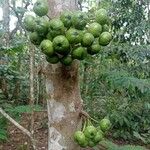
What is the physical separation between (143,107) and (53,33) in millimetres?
5140

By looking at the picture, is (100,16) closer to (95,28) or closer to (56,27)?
(95,28)

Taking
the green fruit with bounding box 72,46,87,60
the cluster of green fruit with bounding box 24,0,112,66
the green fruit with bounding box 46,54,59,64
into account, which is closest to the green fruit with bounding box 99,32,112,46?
the cluster of green fruit with bounding box 24,0,112,66

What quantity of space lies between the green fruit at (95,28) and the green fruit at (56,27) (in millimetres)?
116

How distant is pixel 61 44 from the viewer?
140cm

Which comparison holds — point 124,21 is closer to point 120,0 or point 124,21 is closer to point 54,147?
point 120,0

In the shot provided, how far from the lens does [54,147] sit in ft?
5.18

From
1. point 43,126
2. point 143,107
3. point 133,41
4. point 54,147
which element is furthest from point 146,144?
point 54,147

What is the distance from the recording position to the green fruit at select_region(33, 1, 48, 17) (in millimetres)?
1450

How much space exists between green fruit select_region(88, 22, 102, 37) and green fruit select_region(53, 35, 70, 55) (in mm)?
122

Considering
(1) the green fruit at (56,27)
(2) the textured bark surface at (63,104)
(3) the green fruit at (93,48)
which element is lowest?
(2) the textured bark surface at (63,104)

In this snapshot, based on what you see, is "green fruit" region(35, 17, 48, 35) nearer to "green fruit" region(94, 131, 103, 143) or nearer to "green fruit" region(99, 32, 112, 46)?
"green fruit" region(99, 32, 112, 46)

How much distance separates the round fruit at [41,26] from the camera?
1.44 meters

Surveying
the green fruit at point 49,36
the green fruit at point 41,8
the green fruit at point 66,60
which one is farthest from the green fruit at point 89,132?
the green fruit at point 41,8

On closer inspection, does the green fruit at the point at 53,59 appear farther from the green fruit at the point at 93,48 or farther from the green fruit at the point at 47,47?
the green fruit at the point at 93,48
